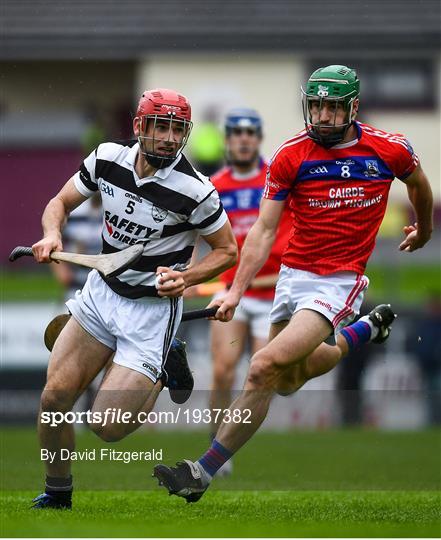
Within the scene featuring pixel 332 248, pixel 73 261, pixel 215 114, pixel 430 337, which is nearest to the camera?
pixel 73 261

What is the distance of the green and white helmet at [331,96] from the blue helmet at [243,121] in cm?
285

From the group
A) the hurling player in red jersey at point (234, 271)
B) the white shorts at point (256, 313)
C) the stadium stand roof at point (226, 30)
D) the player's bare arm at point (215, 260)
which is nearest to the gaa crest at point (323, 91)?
the player's bare arm at point (215, 260)

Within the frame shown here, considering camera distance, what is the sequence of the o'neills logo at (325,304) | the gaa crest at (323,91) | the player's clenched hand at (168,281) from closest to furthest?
the player's clenched hand at (168,281)
the gaa crest at (323,91)
the o'neills logo at (325,304)

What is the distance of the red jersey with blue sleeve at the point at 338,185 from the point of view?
313 inches

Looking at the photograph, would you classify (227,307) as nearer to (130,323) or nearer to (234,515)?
(130,323)

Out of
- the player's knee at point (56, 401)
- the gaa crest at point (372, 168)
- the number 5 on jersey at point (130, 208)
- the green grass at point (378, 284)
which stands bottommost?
the green grass at point (378, 284)

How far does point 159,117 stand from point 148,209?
0.51 metres

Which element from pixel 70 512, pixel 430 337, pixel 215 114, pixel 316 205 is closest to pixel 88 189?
pixel 316 205

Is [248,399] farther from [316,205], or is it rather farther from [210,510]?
[316,205]

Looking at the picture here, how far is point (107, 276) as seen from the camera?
303 inches

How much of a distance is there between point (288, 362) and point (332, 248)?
0.80m

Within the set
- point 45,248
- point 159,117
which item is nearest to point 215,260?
point 159,117

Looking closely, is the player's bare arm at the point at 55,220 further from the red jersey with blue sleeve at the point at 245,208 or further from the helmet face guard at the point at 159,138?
the red jersey with blue sleeve at the point at 245,208

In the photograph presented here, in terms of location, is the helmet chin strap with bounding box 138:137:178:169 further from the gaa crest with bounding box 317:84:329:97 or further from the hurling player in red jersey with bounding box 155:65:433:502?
the gaa crest with bounding box 317:84:329:97
